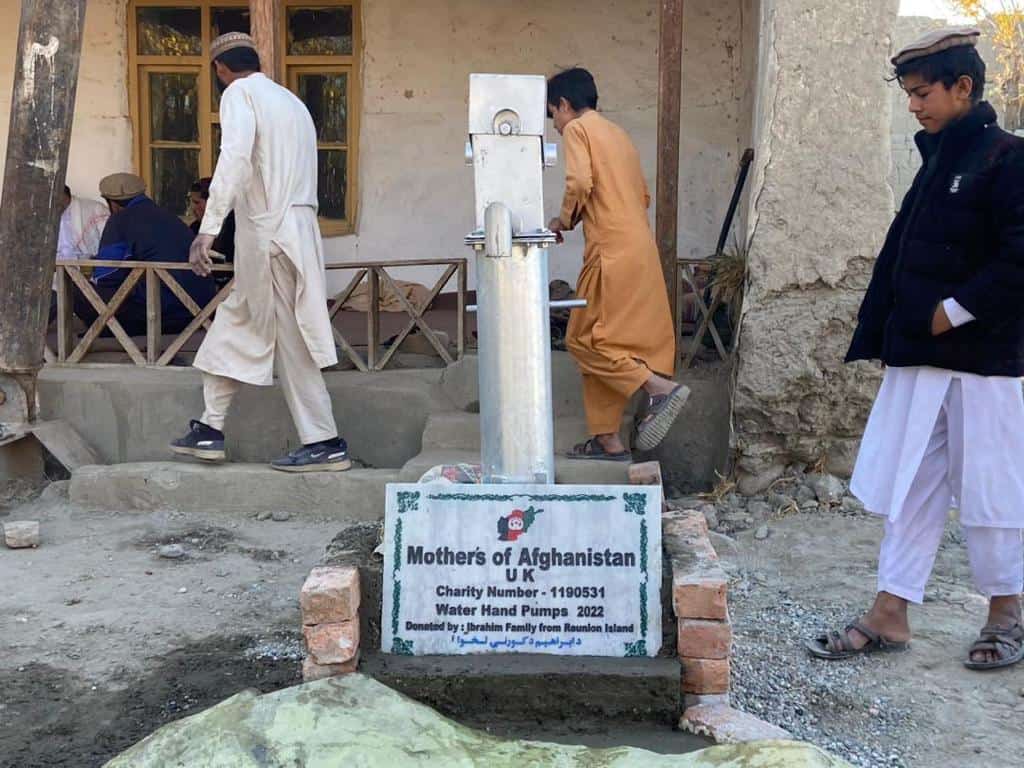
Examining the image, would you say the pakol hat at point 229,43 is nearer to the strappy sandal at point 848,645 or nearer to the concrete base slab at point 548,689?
the concrete base slab at point 548,689

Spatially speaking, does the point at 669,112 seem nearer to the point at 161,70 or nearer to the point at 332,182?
the point at 332,182

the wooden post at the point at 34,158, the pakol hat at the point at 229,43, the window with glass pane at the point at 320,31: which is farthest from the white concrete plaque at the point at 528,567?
the window with glass pane at the point at 320,31

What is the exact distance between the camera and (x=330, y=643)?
9.28 feet

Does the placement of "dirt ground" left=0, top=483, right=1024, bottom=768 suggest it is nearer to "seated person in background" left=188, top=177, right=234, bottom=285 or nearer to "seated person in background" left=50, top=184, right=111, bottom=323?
"seated person in background" left=188, top=177, right=234, bottom=285

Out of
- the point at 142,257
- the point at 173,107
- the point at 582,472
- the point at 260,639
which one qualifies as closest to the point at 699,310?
the point at 582,472

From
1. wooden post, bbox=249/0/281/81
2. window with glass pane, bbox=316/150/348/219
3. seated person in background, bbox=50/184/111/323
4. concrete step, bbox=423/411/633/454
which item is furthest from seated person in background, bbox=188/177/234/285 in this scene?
concrete step, bbox=423/411/633/454

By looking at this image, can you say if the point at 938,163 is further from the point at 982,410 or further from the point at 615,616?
the point at 615,616

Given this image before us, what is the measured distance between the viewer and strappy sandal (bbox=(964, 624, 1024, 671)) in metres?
3.37

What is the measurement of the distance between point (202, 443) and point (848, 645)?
3.02 meters

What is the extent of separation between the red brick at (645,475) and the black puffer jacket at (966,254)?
1049 millimetres

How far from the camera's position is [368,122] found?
775 cm

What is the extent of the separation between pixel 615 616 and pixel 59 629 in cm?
207

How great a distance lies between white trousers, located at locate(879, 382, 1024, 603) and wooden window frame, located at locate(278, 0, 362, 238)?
204 inches

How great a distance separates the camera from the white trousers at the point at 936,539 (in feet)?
11.1
